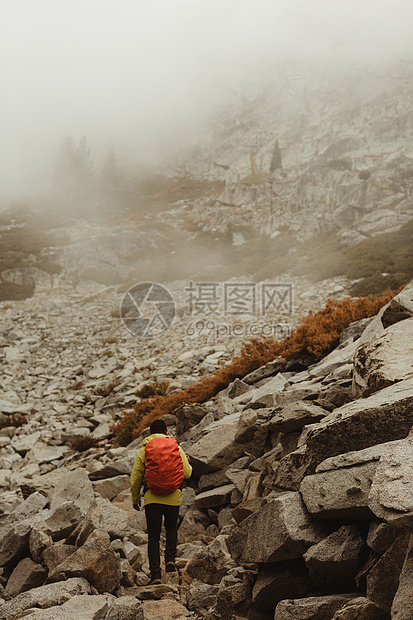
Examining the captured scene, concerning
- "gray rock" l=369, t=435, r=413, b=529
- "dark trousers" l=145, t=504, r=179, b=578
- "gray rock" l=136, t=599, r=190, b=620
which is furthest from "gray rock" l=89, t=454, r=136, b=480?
"gray rock" l=369, t=435, r=413, b=529

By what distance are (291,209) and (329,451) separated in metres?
32.9

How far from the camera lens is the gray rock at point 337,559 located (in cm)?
295

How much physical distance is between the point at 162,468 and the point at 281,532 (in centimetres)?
180

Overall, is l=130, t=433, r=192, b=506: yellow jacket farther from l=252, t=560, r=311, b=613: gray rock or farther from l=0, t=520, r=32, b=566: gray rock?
l=252, t=560, r=311, b=613: gray rock

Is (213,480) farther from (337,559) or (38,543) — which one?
(337,559)

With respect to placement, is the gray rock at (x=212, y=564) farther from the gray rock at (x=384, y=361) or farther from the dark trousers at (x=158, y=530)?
the gray rock at (x=384, y=361)

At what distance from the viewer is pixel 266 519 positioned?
371 centimetres

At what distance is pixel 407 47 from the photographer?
50.7m

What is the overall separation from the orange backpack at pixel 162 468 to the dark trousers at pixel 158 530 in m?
0.24

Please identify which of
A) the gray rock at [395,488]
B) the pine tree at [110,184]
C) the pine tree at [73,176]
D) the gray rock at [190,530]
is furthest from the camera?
the pine tree at [73,176]

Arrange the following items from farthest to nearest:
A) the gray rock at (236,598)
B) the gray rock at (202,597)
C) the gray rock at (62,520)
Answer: the gray rock at (62,520)
the gray rock at (202,597)
the gray rock at (236,598)

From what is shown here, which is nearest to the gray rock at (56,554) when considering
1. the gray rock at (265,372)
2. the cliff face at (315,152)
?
the gray rock at (265,372)

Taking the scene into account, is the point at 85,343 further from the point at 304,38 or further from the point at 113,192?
the point at 304,38

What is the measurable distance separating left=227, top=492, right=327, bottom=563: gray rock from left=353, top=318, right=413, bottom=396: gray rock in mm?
1584
